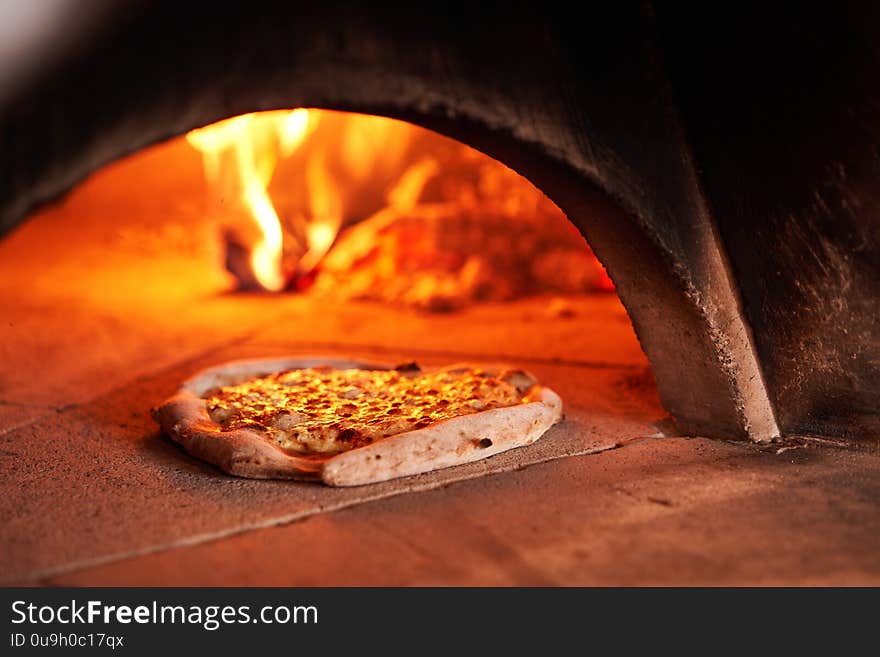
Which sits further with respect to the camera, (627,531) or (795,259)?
(795,259)

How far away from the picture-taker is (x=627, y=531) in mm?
2904

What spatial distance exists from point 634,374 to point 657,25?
6.17 feet

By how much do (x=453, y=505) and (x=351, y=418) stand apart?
2.40ft

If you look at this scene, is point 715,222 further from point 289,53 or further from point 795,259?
point 289,53

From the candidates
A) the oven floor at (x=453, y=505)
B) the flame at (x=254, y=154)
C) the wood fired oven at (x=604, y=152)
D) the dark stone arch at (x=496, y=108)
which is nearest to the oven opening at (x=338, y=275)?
the flame at (x=254, y=154)

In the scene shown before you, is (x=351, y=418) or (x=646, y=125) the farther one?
(x=351, y=418)

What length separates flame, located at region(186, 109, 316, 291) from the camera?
6738 mm

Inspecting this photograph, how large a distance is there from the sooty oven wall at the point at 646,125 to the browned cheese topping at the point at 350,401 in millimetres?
734

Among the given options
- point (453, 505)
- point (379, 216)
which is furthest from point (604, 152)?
point (379, 216)

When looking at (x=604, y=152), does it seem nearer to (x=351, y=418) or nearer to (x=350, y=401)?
(x=351, y=418)

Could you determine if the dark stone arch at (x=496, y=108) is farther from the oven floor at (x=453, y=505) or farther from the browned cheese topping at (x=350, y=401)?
the browned cheese topping at (x=350, y=401)

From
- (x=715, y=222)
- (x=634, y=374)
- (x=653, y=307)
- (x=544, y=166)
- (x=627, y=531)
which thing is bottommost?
(x=627, y=531)

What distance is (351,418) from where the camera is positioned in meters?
3.72
